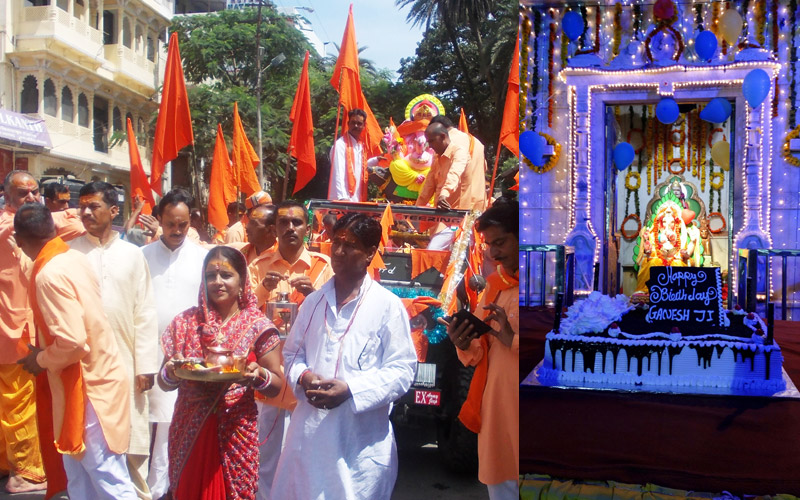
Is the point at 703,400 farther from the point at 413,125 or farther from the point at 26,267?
the point at 26,267

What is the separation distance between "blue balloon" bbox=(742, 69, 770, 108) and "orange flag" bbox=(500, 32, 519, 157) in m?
0.72

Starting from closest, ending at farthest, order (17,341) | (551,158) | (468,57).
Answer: (551,158), (468,57), (17,341)

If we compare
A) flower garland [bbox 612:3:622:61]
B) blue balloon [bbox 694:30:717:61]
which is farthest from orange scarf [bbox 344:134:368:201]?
blue balloon [bbox 694:30:717:61]

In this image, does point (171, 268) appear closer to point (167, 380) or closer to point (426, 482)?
point (167, 380)

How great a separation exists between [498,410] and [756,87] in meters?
1.50

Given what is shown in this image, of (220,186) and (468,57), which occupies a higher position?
(468,57)

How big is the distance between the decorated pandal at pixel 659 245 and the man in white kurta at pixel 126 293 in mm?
1747

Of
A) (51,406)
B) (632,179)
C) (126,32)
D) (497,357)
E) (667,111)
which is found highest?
(126,32)

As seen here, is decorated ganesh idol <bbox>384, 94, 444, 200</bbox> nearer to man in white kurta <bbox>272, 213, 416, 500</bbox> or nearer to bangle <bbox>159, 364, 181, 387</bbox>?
man in white kurta <bbox>272, 213, 416, 500</bbox>

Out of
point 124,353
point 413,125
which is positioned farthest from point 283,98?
point 124,353

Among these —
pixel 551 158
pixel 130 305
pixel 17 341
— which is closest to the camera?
pixel 551 158

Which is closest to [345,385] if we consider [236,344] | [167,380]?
[236,344]

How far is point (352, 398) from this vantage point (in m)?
Result: 2.72

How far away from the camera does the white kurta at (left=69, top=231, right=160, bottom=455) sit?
335 cm
